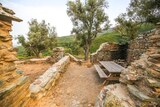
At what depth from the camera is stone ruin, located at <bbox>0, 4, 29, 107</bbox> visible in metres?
2.81

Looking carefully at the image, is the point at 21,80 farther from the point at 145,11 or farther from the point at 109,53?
the point at 145,11

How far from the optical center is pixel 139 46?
877 centimetres

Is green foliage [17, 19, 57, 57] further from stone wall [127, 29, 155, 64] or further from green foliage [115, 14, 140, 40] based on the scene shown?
stone wall [127, 29, 155, 64]

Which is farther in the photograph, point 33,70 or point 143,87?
point 33,70

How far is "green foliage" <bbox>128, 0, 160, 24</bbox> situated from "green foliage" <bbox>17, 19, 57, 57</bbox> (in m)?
14.3

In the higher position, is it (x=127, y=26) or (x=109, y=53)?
(x=127, y=26)

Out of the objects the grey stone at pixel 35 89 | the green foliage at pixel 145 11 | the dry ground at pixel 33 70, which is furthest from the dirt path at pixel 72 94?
the green foliage at pixel 145 11

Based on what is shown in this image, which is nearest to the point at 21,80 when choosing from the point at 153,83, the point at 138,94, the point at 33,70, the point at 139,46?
the point at 138,94

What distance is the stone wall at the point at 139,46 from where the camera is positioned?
25.5ft

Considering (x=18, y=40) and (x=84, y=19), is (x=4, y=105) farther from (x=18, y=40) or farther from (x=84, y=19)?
(x=18, y=40)

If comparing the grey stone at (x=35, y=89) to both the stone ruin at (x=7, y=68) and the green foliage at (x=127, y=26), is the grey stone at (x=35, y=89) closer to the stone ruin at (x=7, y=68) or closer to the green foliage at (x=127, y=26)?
the stone ruin at (x=7, y=68)

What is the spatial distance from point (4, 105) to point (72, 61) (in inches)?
406

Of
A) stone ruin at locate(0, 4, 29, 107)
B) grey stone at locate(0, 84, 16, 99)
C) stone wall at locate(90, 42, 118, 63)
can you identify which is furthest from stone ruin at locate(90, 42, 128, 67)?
grey stone at locate(0, 84, 16, 99)

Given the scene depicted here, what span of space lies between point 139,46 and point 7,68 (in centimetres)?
805
